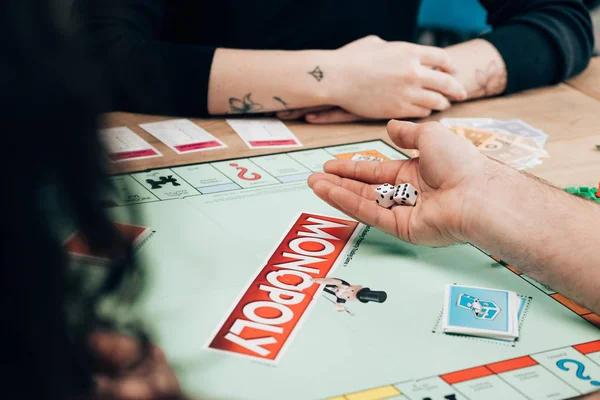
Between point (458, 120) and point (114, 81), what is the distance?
3.75ft

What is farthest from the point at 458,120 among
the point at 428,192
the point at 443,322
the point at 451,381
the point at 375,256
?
the point at 451,381

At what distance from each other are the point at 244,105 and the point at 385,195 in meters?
0.51

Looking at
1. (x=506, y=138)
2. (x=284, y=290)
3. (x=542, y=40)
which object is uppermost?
(x=542, y=40)

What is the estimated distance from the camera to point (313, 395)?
0.77m

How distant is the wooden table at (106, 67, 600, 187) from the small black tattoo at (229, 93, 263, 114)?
5 centimetres

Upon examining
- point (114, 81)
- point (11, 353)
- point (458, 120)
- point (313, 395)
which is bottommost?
point (313, 395)

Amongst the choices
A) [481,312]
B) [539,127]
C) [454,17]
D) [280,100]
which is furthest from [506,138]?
[454,17]

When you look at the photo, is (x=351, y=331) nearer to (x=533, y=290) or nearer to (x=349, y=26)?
(x=533, y=290)

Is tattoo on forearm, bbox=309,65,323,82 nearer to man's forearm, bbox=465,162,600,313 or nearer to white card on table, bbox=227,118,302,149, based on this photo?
white card on table, bbox=227,118,302,149

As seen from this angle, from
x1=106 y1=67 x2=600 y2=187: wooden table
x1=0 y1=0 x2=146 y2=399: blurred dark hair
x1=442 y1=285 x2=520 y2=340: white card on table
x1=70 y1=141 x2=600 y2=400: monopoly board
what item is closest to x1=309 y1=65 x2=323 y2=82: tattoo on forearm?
x1=106 y1=67 x2=600 y2=187: wooden table

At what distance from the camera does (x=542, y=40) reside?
174 cm

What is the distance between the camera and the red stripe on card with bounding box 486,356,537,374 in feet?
2.72

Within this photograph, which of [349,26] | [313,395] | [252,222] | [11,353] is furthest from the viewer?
[349,26]

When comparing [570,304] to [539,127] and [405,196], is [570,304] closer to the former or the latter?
[405,196]
